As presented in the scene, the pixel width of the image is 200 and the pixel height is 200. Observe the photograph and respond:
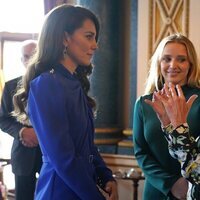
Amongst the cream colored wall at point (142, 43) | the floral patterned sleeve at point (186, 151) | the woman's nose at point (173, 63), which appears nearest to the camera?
the floral patterned sleeve at point (186, 151)

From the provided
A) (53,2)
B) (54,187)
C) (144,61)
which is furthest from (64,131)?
(53,2)

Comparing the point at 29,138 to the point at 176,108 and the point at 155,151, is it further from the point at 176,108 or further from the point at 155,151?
the point at 176,108

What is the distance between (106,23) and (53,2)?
59 cm

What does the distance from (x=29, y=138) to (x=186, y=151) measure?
132 centimetres

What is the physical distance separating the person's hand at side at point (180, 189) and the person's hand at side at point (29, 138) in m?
0.95

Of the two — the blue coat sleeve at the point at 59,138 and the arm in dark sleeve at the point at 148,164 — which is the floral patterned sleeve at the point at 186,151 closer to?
the blue coat sleeve at the point at 59,138

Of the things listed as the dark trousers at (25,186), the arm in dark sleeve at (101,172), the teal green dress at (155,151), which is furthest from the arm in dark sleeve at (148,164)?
the dark trousers at (25,186)

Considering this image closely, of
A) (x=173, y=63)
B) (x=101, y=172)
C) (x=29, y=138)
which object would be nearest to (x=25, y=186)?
(x=29, y=138)

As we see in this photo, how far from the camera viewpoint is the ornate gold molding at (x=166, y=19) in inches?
136

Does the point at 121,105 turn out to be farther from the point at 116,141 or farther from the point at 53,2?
the point at 53,2

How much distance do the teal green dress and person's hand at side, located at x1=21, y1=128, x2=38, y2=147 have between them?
68 cm

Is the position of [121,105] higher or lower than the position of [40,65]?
lower

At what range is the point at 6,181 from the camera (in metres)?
4.15

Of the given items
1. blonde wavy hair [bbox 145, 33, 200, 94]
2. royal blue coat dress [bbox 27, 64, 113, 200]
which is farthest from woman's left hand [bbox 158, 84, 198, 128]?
blonde wavy hair [bbox 145, 33, 200, 94]
